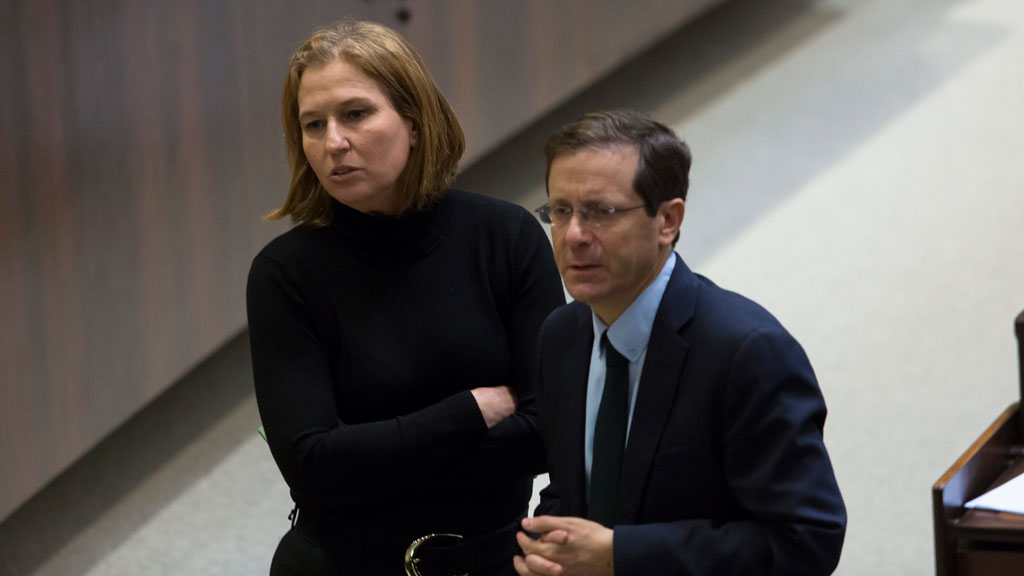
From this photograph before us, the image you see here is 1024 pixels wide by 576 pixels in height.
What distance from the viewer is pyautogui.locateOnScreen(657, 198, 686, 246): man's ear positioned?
1559 millimetres

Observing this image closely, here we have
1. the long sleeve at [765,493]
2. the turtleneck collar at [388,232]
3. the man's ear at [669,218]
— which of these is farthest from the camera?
the turtleneck collar at [388,232]

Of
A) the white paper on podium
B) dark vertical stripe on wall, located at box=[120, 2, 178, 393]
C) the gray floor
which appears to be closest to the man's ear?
the white paper on podium

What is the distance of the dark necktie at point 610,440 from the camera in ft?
5.14

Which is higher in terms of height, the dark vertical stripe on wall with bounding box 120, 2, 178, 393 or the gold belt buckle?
the dark vertical stripe on wall with bounding box 120, 2, 178, 393

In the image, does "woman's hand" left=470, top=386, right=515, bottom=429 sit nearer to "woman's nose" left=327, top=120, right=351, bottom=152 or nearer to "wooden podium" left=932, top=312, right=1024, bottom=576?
"woman's nose" left=327, top=120, right=351, bottom=152

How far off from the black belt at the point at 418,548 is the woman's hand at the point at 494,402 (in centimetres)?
20

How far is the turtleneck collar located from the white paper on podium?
1030mm

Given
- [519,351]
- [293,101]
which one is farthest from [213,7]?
[519,351]

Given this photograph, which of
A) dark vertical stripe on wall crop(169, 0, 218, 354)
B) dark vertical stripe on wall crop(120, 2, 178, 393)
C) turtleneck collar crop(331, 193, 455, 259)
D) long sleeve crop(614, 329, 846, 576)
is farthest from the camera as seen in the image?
dark vertical stripe on wall crop(169, 0, 218, 354)

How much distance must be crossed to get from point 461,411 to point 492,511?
0.65 ft

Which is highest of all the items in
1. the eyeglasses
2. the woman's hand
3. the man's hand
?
the eyeglasses

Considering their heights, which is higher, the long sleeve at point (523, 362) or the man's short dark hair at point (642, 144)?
the man's short dark hair at point (642, 144)

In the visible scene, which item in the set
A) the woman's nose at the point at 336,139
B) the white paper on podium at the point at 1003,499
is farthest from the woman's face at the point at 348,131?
the white paper on podium at the point at 1003,499

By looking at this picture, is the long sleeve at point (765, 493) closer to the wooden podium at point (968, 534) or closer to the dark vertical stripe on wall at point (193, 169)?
the wooden podium at point (968, 534)
